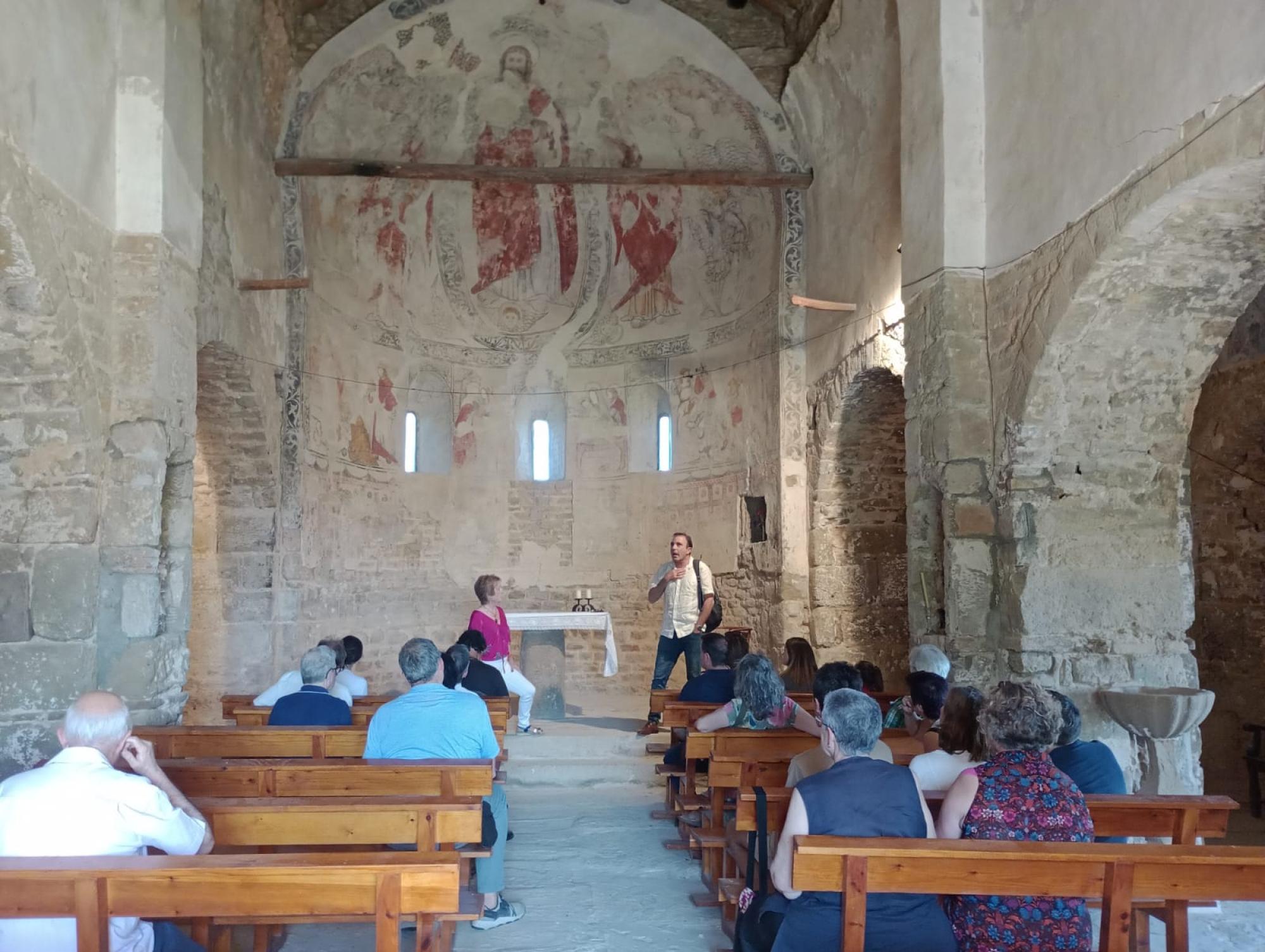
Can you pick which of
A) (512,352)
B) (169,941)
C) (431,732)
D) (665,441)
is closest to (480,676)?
(431,732)

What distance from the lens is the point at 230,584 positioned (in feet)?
→ 35.8

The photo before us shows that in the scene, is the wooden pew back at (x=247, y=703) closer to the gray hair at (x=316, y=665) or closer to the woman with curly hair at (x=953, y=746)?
the gray hair at (x=316, y=665)

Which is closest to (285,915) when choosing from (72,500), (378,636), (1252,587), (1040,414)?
(72,500)

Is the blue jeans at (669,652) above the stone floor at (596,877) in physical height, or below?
above

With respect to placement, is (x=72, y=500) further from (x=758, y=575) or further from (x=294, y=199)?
(x=758, y=575)

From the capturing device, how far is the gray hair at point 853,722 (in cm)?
332

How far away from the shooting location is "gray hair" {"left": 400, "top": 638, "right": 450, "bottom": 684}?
4852mm

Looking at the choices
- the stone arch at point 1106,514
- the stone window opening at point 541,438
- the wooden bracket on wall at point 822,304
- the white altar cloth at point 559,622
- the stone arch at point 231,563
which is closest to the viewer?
the stone arch at point 1106,514

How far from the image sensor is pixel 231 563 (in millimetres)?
10961

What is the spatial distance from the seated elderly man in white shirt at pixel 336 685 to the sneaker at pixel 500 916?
7.43 feet

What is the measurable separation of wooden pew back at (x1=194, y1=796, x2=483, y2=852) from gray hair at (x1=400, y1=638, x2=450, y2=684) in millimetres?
874

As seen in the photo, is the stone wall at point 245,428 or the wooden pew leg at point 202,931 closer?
the wooden pew leg at point 202,931

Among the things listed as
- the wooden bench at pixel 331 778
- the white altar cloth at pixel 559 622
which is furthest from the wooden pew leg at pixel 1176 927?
the white altar cloth at pixel 559 622

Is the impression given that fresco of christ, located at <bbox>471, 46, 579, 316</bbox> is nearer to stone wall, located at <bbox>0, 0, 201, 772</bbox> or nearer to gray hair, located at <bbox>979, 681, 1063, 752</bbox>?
stone wall, located at <bbox>0, 0, 201, 772</bbox>
